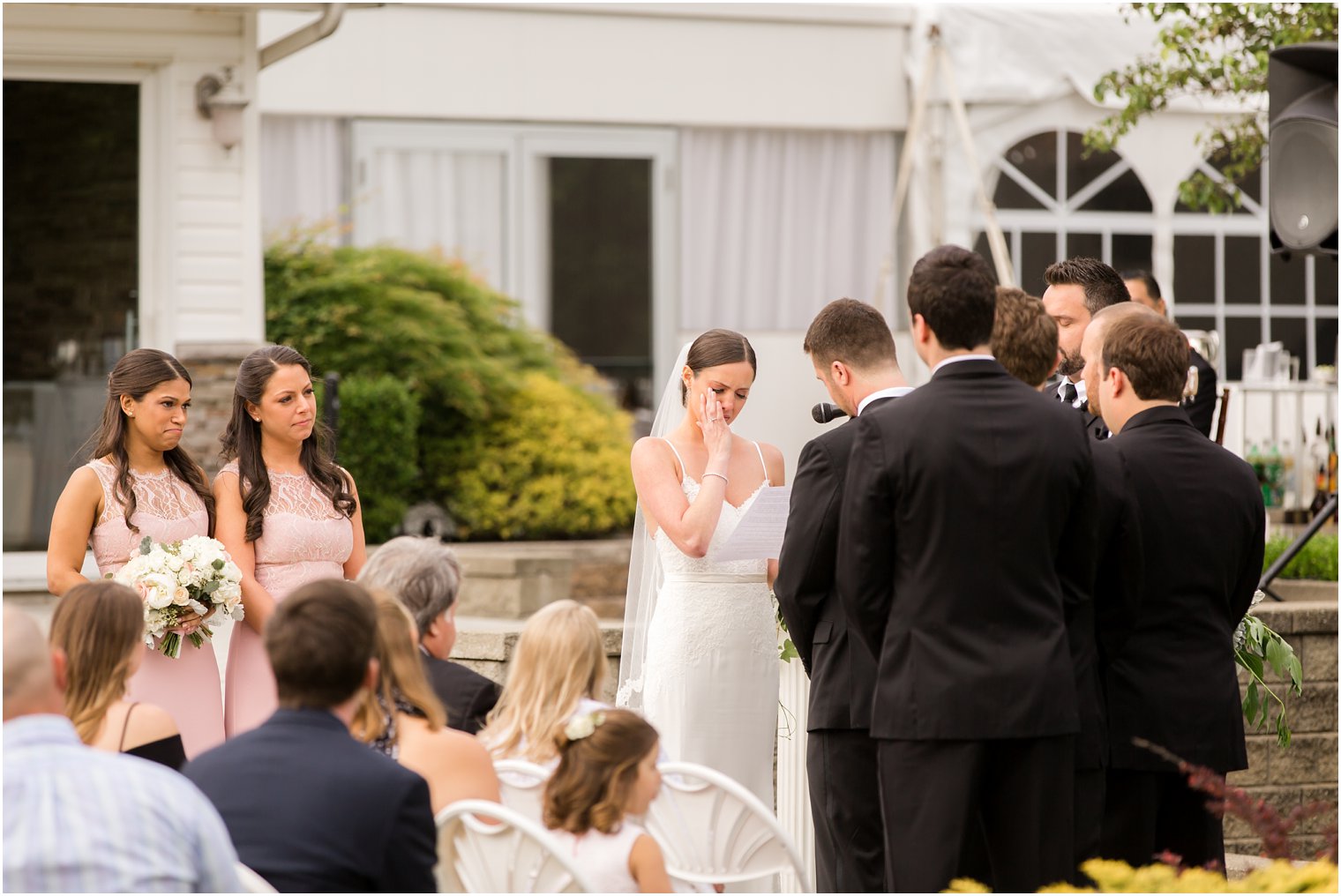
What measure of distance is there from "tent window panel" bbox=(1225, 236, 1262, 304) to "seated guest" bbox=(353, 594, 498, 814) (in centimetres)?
1321

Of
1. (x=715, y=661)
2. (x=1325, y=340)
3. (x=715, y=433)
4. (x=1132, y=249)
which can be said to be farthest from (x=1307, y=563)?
(x=1325, y=340)

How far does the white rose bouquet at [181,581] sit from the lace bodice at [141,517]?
16 cm

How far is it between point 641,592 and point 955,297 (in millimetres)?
2218

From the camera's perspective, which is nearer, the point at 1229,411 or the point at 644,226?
the point at 1229,411

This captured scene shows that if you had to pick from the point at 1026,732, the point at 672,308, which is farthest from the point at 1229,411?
the point at 1026,732

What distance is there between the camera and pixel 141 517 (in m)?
5.18

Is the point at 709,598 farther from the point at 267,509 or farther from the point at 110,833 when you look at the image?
the point at 110,833

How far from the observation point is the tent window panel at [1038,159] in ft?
49.1

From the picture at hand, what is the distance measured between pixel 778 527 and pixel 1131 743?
1.21 meters

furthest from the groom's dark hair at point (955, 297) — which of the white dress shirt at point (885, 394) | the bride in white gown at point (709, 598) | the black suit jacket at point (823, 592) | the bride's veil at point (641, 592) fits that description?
the bride's veil at point (641, 592)

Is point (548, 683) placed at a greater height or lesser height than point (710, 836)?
greater

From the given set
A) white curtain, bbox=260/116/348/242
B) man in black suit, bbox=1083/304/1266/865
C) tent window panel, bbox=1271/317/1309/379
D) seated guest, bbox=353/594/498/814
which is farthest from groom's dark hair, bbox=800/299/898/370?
tent window panel, bbox=1271/317/1309/379

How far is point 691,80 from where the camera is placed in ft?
47.5

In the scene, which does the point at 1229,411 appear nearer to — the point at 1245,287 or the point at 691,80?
the point at 1245,287
